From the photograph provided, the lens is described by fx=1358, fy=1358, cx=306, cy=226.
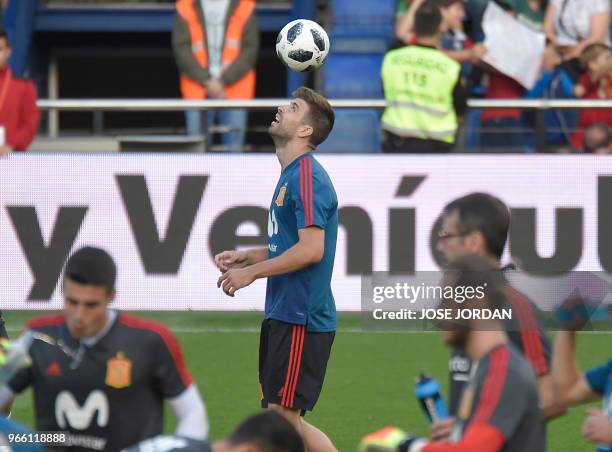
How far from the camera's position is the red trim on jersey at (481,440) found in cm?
475

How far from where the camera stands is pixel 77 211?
12117 mm

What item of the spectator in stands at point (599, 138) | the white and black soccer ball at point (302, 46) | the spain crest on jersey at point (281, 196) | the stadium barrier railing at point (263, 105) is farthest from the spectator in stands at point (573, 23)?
the spain crest on jersey at point (281, 196)

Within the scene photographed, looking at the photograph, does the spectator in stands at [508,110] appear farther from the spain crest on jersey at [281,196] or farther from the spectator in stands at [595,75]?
the spain crest on jersey at [281,196]

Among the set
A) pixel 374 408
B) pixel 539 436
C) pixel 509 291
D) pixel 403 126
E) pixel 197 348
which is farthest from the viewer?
pixel 403 126

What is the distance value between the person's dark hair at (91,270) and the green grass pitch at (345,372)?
3.23 metres

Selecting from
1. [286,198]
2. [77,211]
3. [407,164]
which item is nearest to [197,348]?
[77,211]

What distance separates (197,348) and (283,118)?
14.3ft

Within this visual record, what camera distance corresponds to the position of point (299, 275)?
7.54 metres

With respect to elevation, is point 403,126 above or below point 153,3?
below

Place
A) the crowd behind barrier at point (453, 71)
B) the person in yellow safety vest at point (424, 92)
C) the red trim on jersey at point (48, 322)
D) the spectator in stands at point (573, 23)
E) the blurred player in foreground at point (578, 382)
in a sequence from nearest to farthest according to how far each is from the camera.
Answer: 1. the blurred player in foreground at point (578, 382)
2. the red trim on jersey at point (48, 322)
3. the person in yellow safety vest at point (424, 92)
4. the crowd behind barrier at point (453, 71)
5. the spectator in stands at point (573, 23)

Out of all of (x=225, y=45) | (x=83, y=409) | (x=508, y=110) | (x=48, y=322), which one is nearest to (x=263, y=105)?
(x=225, y=45)

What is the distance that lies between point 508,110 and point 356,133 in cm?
165

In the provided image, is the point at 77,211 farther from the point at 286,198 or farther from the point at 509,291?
the point at 509,291

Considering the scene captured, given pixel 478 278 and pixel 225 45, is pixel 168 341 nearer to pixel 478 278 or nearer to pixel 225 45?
pixel 478 278
